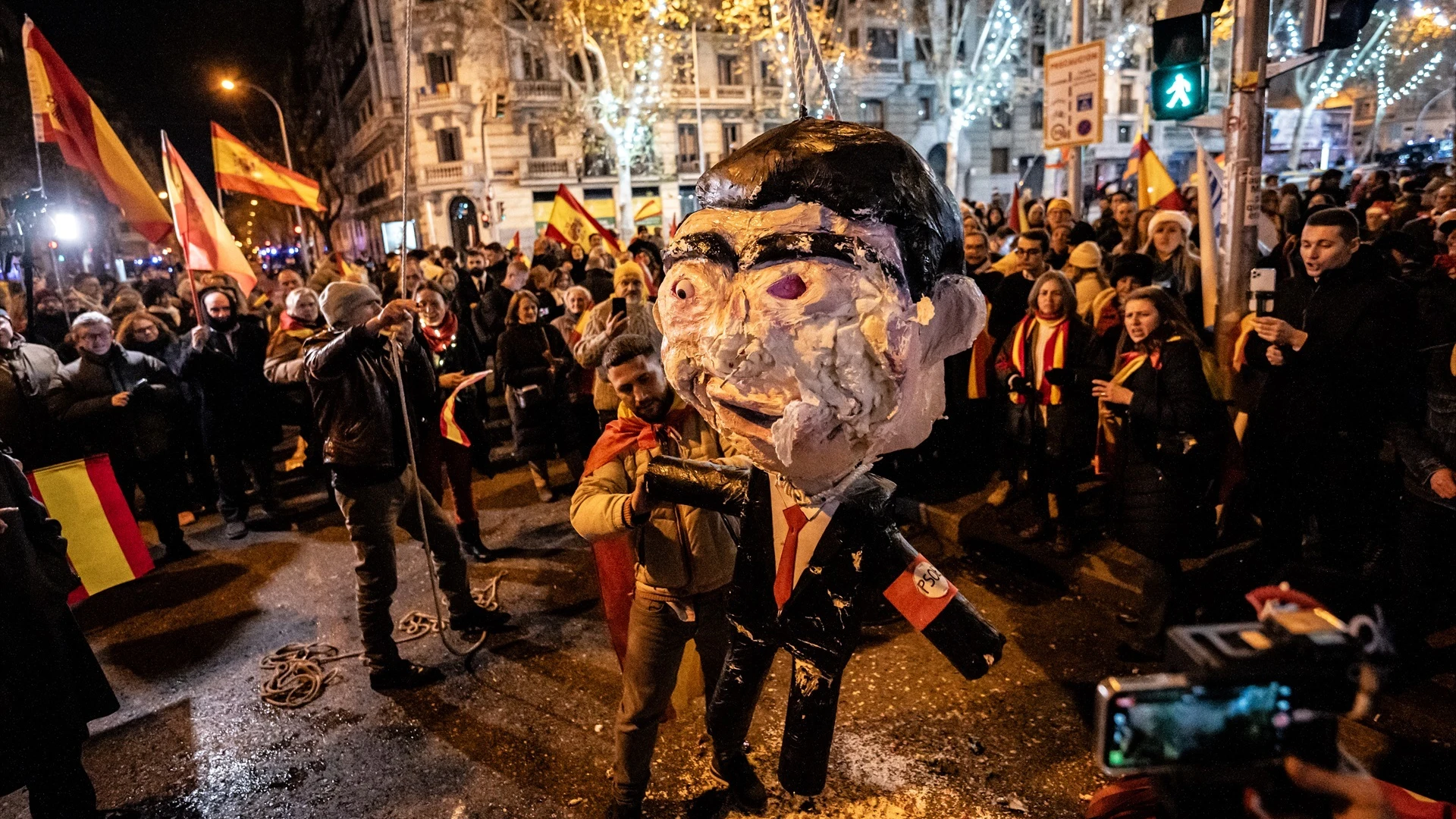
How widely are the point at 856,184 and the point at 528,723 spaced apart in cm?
321

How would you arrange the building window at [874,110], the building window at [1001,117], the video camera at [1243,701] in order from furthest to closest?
the building window at [1001,117]
the building window at [874,110]
the video camera at [1243,701]

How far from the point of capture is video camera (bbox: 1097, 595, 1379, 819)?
106 centimetres

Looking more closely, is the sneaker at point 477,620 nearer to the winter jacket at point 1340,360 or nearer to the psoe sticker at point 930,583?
the psoe sticker at point 930,583

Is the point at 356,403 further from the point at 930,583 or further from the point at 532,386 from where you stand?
the point at 930,583

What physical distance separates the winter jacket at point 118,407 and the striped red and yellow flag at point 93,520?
4.88ft

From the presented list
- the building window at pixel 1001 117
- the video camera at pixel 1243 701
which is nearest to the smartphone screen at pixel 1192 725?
the video camera at pixel 1243 701

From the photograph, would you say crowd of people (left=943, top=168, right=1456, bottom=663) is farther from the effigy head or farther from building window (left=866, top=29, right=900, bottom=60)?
building window (left=866, top=29, right=900, bottom=60)

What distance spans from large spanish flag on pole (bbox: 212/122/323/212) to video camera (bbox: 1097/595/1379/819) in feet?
28.3

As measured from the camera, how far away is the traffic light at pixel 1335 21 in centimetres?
458

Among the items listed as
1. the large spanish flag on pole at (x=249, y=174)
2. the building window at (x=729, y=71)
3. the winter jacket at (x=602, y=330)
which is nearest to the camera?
the winter jacket at (x=602, y=330)

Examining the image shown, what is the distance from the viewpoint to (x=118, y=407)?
229 inches

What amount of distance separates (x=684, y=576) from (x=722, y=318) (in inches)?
50.6

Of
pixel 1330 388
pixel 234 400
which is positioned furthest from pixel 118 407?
pixel 1330 388

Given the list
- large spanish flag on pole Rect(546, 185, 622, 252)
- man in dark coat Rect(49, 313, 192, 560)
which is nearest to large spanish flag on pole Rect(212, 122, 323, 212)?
man in dark coat Rect(49, 313, 192, 560)
